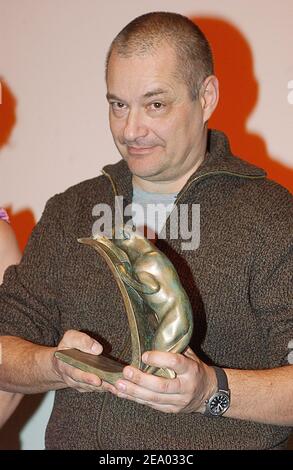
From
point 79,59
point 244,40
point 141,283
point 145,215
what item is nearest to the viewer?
point 141,283

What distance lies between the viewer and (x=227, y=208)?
1.32 meters

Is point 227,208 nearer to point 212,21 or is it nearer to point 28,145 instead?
point 212,21

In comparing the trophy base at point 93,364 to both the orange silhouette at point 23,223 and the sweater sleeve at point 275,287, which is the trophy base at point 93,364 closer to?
the sweater sleeve at point 275,287

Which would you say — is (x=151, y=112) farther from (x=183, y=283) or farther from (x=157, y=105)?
(x=183, y=283)

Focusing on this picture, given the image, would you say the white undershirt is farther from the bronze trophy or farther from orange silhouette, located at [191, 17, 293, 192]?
orange silhouette, located at [191, 17, 293, 192]

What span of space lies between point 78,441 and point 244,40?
3.31 feet

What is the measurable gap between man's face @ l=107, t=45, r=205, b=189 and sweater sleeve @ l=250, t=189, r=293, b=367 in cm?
20

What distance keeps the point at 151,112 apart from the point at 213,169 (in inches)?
5.7

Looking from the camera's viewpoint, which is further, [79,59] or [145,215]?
[79,59]

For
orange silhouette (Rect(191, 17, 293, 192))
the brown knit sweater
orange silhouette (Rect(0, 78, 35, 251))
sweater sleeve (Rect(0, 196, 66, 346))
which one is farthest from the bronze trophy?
orange silhouette (Rect(0, 78, 35, 251))

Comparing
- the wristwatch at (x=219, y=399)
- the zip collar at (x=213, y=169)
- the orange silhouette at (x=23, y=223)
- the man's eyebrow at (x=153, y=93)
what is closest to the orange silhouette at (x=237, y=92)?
the zip collar at (x=213, y=169)

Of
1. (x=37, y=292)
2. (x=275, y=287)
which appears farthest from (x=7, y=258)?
(x=275, y=287)
